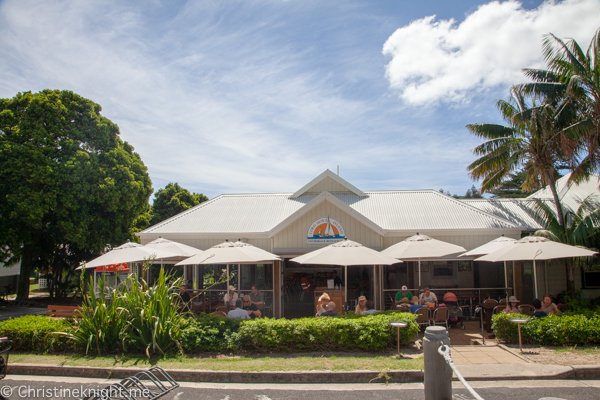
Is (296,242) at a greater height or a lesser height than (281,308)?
greater

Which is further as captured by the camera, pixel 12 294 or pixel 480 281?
pixel 12 294

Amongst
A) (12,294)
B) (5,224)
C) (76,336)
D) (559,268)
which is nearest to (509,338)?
(559,268)

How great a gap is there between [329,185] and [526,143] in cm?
887

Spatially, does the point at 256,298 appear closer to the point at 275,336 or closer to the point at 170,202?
the point at 275,336

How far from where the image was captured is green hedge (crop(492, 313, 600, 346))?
28.1 feet

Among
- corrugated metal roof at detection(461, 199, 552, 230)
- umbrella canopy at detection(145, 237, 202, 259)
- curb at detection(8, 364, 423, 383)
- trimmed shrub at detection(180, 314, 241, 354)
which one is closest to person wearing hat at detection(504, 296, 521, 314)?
curb at detection(8, 364, 423, 383)

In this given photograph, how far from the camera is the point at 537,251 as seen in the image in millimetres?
10344

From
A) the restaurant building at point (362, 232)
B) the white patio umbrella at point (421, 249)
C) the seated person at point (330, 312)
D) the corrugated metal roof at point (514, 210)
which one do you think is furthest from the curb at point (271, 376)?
the corrugated metal roof at point (514, 210)

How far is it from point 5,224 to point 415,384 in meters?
19.3

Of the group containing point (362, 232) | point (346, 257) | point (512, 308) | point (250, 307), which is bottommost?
point (250, 307)

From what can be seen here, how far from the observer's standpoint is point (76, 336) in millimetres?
8648

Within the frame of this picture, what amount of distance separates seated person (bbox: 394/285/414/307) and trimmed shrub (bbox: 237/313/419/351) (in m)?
3.06

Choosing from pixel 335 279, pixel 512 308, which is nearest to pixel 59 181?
pixel 335 279

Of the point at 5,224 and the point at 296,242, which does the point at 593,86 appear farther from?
the point at 5,224
